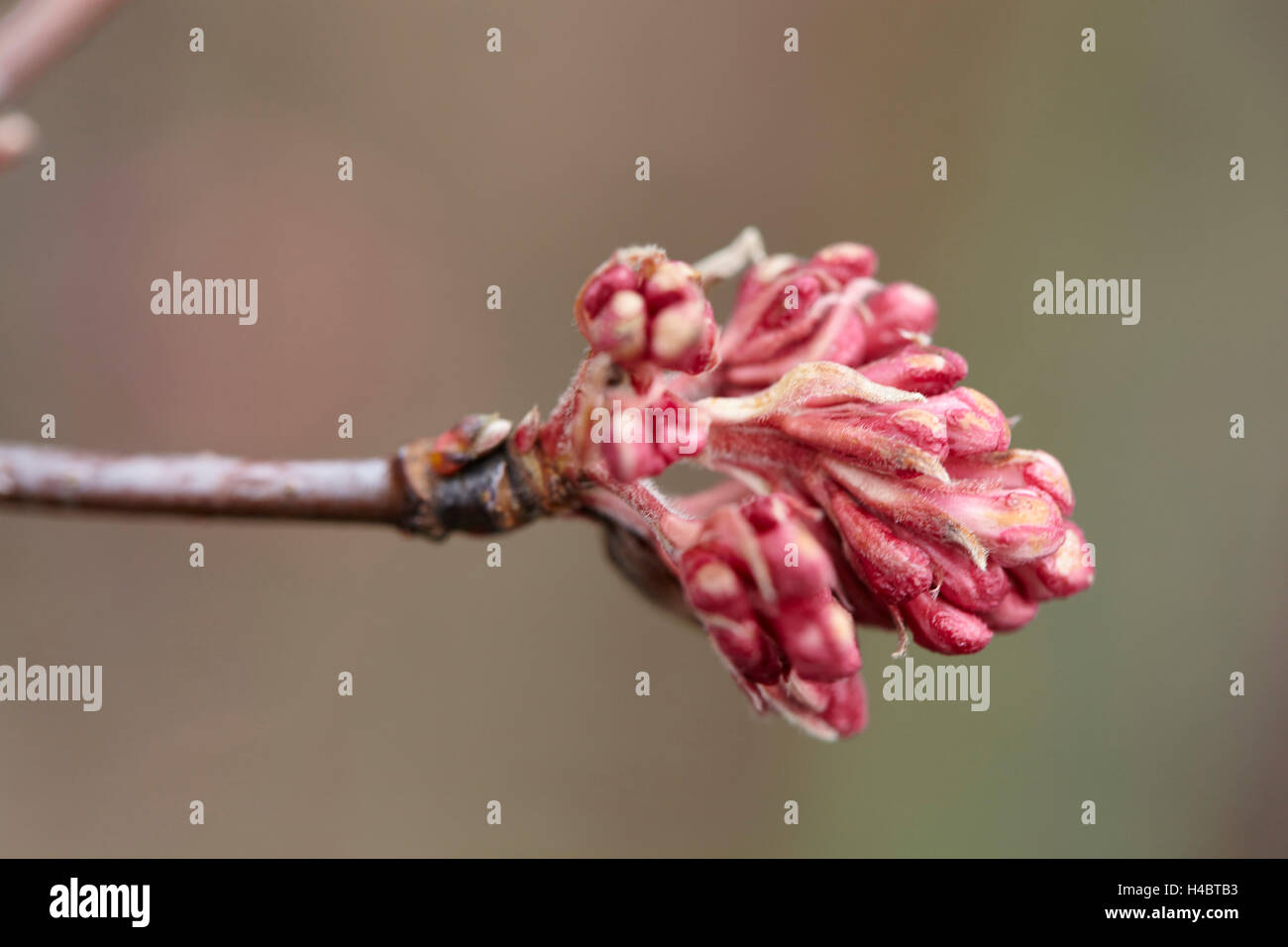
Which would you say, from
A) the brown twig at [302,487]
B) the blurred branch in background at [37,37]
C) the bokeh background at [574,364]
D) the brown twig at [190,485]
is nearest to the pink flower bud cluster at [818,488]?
the brown twig at [302,487]

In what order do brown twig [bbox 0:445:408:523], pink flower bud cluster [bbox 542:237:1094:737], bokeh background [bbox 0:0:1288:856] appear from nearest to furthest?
pink flower bud cluster [bbox 542:237:1094:737]
brown twig [bbox 0:445:408:523]
bokeh background [bbox 0:0:1288:856]

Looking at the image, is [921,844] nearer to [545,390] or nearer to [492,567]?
[492,567]

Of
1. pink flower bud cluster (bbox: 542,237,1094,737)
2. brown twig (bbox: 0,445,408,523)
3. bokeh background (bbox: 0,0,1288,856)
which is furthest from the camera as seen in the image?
bokeh background (bbox: 0,0,1288,856)

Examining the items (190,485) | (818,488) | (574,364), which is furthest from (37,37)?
(574,364)

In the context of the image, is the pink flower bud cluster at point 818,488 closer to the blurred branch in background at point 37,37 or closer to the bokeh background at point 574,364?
the blurred branch in background at point 37,37

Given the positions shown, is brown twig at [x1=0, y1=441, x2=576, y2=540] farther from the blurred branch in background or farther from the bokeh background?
the bokeh background

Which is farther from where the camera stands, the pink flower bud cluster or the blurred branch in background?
the blurred branch in background

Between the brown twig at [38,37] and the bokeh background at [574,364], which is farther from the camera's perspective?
the bokeh background at [574,364]

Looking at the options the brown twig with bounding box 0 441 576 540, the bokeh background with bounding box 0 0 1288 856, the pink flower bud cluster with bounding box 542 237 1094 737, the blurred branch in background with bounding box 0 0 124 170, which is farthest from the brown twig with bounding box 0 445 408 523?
the bokeh background with bounding box 0 0 1288 856

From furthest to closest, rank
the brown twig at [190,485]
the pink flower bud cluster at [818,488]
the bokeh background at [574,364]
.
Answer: the bokeh background at [574,364] < the brown twig at [190,485] < the pink flower bud cluster at [818,488]

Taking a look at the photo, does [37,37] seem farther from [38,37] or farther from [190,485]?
[190,485]
